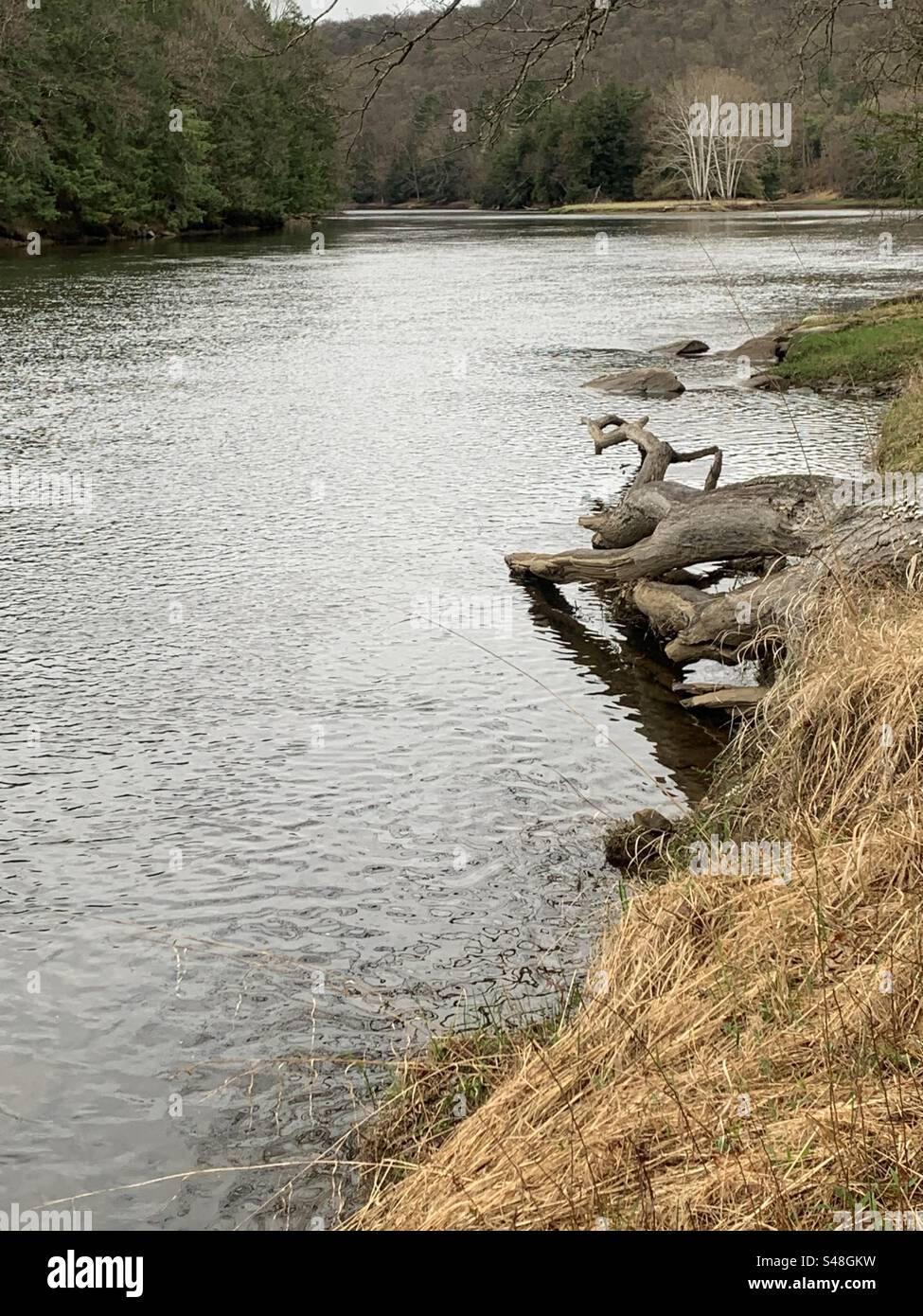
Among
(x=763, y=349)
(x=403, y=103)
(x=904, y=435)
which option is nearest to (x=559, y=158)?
(x=403, y=103)

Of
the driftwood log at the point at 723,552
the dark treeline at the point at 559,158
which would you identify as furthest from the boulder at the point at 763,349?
the dark treeline at the point at 559,158

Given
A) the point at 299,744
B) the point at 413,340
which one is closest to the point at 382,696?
the point at 299,744

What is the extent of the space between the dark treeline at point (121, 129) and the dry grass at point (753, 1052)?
4835cm

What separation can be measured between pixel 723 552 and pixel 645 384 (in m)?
12.1

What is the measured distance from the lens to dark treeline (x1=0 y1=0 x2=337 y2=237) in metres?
56.0

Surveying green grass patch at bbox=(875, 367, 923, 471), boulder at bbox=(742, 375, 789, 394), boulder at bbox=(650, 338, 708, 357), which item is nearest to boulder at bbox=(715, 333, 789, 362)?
boulder at bbox=(650, 338, 708, 357)

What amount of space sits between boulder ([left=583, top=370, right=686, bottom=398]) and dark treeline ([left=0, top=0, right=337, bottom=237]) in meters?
32.0

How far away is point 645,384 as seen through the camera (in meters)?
22.7

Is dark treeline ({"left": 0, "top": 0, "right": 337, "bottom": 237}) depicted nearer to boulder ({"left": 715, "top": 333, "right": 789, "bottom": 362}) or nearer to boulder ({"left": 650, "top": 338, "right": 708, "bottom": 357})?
boulder ({"left": 650, "top": 338, "right": 708, "bottom": 357})

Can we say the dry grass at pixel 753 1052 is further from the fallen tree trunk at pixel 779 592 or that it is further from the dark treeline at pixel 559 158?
the dark treeline at pixel 559 158

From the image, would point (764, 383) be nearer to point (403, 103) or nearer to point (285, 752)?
point (285, 752)

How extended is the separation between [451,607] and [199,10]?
73.2m
